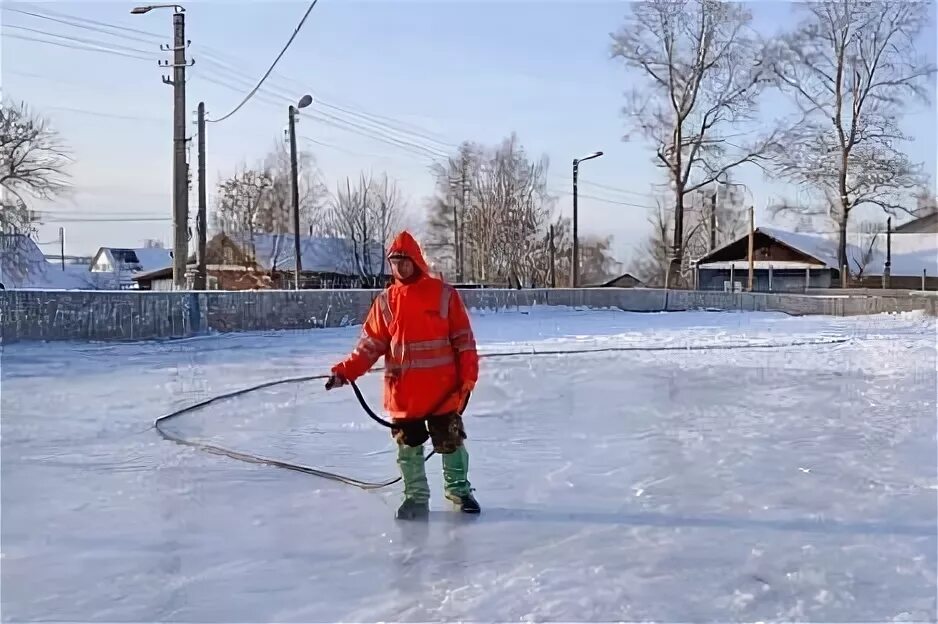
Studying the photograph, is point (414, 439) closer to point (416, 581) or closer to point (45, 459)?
point (416, 581)

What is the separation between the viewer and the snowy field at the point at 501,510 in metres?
3.50

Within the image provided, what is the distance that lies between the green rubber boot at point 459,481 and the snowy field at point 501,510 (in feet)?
0.30

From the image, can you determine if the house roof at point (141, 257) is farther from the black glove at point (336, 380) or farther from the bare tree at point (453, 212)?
the black glove at point (336, 380)

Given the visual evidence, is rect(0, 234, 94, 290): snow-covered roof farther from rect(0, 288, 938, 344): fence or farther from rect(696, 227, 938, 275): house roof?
rect(696, 227, 938, 275): house roof

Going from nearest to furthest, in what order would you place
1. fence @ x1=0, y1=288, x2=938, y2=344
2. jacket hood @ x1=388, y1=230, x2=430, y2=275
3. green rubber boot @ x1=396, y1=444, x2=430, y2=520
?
jacket hood @ x1=388, y1=230, x2=430, y2=275 < green rubber boot @ x1=396, y1=444, x2=430, y2=520 < fence @ x1=0, y1=288, x2=938, y2=344

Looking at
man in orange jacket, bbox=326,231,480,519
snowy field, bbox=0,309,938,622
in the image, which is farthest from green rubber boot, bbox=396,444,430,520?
snowy field, bbox=0,309,938,622

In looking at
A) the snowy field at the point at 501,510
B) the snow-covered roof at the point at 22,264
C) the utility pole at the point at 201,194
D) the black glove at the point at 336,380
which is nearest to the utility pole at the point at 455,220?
the snow-covered roof at the point at 22,264

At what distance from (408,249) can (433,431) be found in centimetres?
93

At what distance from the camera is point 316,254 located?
55.1 meters

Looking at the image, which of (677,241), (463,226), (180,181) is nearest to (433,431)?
(180,181)

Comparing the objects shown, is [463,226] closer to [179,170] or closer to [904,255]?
[904,255]

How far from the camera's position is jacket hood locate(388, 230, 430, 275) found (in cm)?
453

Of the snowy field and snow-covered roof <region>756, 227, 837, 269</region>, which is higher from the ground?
snow-covered roof <region>756, 227, 837, 269</region>

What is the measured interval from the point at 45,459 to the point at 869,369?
10.3 metres
